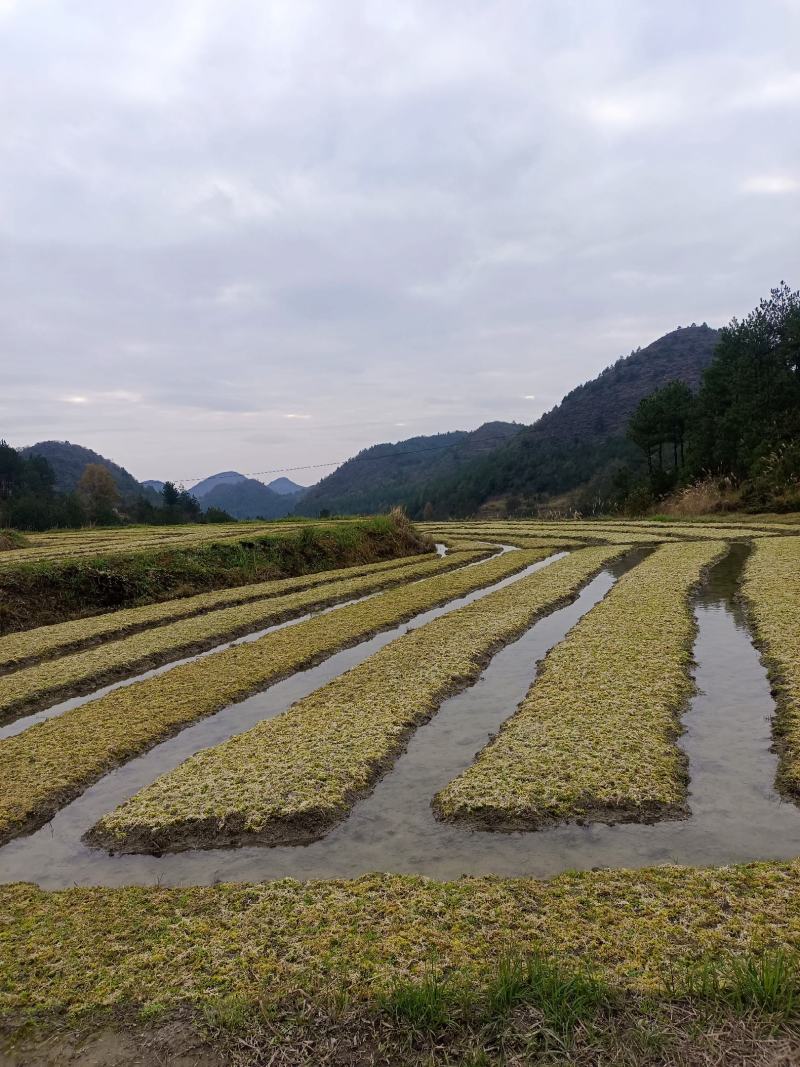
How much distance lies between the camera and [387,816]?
21.6 ft

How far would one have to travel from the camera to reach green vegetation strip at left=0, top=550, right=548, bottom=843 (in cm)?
739

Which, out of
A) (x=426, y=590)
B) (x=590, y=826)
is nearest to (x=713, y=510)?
(x=426, y=590)

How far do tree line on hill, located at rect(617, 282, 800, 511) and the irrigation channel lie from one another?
3848 centimetres

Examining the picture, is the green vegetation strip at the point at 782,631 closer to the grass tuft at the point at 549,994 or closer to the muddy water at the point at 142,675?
the grass tuft at the point at 549,994

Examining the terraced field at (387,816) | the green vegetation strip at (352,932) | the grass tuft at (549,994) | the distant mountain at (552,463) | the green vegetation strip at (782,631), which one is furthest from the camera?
the distant mountain at (552,463)

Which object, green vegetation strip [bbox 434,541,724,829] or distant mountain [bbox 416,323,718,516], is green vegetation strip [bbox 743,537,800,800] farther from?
distant mountain [bbox 416,323,718,516]

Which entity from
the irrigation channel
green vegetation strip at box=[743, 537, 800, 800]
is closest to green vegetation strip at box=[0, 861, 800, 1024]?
the irrigation channel

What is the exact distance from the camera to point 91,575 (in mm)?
20344

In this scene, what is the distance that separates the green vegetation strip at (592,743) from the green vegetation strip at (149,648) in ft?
27.2

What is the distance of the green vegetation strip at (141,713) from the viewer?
739cm

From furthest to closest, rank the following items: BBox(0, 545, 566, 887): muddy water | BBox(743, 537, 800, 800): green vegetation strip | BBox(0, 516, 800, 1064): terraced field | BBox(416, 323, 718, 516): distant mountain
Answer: BBox(416, 323, 718, 516): distant mountain < BBox(743, 537, 800, 800): green vegetation strip < BBox(0, 545, 566, 887): muddy water < BBox(0, 516, 800, 1064): terraced field

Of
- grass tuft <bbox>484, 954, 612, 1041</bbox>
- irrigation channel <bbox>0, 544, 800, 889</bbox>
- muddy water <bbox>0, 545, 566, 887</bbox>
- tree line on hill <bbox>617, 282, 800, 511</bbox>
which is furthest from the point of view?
tree line on hill <bbox>617, 282, 800, 511</bbox>

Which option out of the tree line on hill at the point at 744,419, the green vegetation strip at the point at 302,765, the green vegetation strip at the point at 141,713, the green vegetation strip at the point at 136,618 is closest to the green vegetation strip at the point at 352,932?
the green vegetation strip at the point at 302,765

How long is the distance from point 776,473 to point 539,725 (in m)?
41.8
